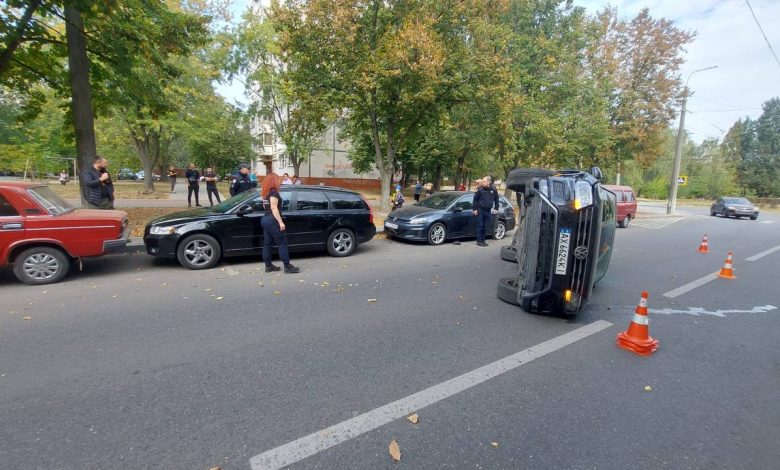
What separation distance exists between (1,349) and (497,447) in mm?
4508

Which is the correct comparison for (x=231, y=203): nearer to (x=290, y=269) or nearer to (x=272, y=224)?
(x=272, y=224)

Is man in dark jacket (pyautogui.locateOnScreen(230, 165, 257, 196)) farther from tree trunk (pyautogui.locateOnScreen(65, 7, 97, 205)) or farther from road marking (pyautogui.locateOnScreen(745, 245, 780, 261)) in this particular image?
road marking (pyautogui.locateOnScreen(745, 245, 780, 261))

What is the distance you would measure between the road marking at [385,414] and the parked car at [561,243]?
2.50 feet

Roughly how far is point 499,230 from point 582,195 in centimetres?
730

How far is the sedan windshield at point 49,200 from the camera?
567cm

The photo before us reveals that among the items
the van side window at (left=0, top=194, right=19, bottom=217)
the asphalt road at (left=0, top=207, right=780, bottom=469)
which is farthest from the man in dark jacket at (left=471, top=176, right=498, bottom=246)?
the van side window at (left=0, top=194, right=19, bottom=217)

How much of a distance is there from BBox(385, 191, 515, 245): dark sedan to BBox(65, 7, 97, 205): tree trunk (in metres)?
7.43

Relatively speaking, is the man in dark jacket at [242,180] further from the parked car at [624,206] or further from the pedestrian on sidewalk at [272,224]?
the parked car at [624,206]

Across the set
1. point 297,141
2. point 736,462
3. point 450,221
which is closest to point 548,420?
point 736,462

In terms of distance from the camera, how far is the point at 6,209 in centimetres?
537

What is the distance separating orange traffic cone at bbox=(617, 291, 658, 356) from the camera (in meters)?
3.91

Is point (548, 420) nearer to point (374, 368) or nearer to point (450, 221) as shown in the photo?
point (374, 368)

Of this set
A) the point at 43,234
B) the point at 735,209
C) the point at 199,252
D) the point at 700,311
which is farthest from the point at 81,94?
the point at 735,209

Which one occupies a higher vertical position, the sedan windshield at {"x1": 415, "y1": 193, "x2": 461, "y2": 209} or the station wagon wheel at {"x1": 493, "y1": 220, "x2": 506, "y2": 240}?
the sedan windshield at {"x1": 415, "y1": 193, "x2": 461, "y2": 209}
